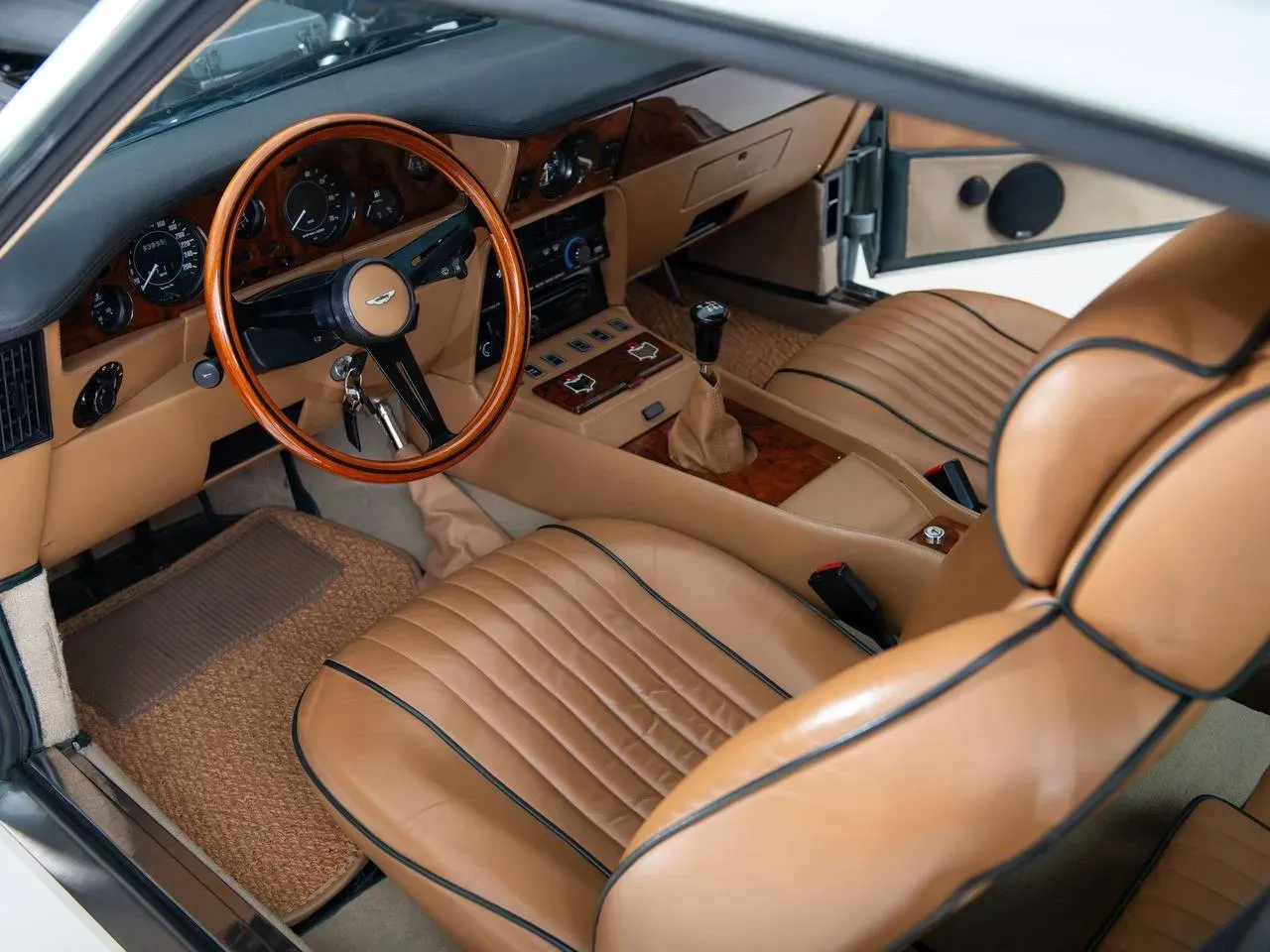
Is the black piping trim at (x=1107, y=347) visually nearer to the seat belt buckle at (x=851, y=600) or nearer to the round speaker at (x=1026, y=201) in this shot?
the seat belt buckle at (x=851, y=600)

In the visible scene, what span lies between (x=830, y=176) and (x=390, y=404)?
1178 millimetres

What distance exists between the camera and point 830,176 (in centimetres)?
267

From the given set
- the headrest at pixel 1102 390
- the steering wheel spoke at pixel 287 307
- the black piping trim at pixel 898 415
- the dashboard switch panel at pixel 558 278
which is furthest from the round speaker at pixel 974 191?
the headrest at pixel 1102 390

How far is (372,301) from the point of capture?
4.81ft

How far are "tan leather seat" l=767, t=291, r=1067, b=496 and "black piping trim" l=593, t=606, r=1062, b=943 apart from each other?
1.20 m

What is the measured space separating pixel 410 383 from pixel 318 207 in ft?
0.93

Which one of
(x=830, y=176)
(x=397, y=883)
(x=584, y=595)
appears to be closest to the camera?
(x=397, y=883)

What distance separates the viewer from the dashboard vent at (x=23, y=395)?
4.26 ft

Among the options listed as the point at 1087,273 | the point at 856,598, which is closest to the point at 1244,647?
the point at 856,598

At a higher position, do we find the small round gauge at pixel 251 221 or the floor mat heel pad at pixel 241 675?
the small round gauge at pixel 251 221

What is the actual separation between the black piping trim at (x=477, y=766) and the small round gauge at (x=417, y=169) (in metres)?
0.77

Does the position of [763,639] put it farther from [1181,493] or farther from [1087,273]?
[1087,273]

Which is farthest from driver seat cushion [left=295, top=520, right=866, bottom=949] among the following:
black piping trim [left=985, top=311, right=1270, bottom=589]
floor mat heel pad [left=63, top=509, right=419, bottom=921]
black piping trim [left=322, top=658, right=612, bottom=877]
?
black piping trim [left=985, top=311, right=1270, bottom=589]

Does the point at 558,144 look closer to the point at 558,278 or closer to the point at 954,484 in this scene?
the point at 558,278
